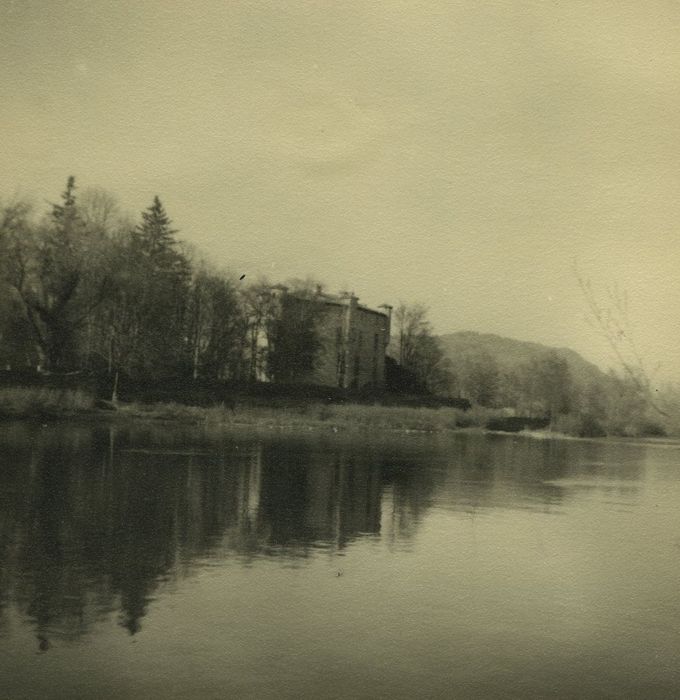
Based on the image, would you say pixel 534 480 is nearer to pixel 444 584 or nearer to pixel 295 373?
pixel 444 584

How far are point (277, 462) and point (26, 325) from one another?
4.62 meters

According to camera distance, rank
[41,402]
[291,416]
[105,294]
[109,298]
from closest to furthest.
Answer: [105,294]
[109,298]
[41,402]
[291,416]

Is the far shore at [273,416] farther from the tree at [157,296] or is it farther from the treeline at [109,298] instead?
the tree at [157,296]

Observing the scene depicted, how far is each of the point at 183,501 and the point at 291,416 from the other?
1627 cm

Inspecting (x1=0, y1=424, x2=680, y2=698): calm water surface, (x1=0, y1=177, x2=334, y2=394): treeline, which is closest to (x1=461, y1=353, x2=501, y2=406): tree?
(x1=0, y1=177, x2=334, y2=394): treeline

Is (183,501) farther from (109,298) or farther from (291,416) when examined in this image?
(291,416)

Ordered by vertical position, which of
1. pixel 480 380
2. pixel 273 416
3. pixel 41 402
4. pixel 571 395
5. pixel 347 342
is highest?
pixel 347 342

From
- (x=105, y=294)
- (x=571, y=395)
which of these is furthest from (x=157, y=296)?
(x=571, y=395)

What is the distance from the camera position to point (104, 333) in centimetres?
1510

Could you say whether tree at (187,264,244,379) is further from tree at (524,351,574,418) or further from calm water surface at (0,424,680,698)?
tree at (524,351,574,418)

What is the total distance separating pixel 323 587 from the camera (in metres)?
5.08

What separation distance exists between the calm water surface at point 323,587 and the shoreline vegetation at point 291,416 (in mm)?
5989

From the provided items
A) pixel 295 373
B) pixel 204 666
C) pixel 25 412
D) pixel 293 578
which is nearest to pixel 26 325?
pixel 25 412

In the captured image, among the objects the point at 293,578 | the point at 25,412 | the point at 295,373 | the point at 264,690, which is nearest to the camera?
the point at 264,690
